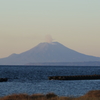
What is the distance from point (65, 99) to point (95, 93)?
10.6 meters

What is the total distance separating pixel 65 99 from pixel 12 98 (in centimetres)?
528

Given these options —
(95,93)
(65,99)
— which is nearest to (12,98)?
(65,99)

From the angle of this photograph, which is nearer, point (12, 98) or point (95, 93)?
point (12, 98)

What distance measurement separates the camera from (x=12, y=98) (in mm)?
31719

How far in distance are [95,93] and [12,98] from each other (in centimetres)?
1021

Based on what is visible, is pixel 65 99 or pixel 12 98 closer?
pixel 65 99

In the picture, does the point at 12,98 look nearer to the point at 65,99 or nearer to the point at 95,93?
the point at 65,99

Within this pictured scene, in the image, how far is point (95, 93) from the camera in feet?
127

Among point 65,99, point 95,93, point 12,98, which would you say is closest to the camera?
point 65,99

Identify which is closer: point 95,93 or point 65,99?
point 65,99

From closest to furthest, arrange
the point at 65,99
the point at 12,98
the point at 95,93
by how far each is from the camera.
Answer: the point at 65,99
the point at 12,98
the point at 95,93

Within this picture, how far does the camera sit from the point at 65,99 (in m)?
28.5
